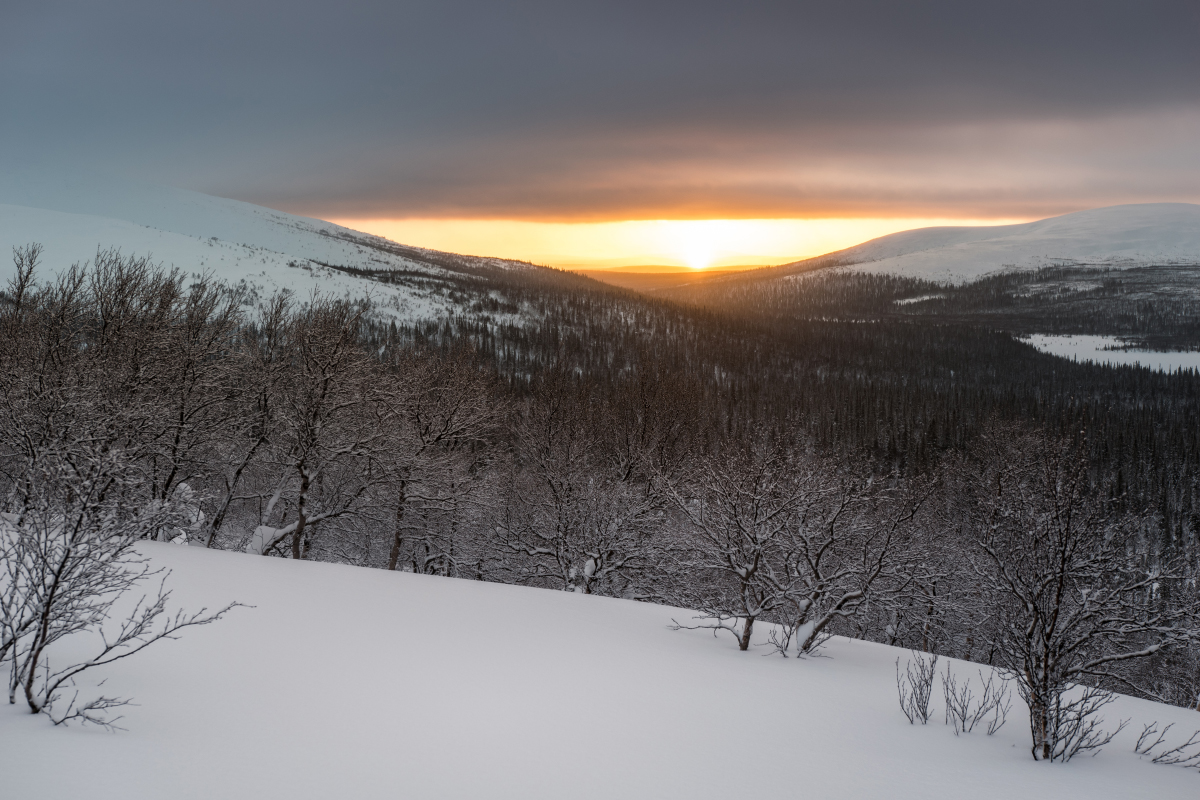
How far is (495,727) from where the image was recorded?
7957 mm

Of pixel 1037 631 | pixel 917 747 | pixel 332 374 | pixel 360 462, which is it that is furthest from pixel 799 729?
pixel 360 462

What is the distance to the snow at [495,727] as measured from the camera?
630 cm

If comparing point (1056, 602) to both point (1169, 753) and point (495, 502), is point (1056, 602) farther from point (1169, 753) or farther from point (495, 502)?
point (495, 502)

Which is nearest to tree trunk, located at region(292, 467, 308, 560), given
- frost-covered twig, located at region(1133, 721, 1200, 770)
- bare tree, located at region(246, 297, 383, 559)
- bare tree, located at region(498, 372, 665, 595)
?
bare tree, located at region(246, 297, 383, 559)

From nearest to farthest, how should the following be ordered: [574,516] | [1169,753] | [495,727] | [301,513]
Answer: [495,727]
[1169,753]
[301,513]
[574,516]

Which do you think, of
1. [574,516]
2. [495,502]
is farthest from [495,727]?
[495,502]

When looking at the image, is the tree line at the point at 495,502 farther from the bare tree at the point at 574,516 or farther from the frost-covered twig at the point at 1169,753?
the frost-covered twig at the point at 1169,753

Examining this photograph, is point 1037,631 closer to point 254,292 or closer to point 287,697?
point 287,697

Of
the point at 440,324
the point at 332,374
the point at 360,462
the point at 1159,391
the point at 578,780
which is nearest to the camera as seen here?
the point at 578,780

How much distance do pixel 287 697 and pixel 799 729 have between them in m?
6.49

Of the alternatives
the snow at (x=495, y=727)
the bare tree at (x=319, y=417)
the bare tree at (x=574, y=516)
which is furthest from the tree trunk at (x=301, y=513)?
the bare tree at (x=574, y=516)

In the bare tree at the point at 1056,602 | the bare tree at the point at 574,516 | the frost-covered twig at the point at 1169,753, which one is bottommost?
the bare tree at the point at 574,516

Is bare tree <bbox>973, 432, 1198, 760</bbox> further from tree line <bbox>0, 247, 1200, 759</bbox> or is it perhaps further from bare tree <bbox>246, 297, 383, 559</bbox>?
bare tree <bbox>246, 297, 383, 559</bbox>

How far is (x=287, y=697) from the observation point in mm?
8242
